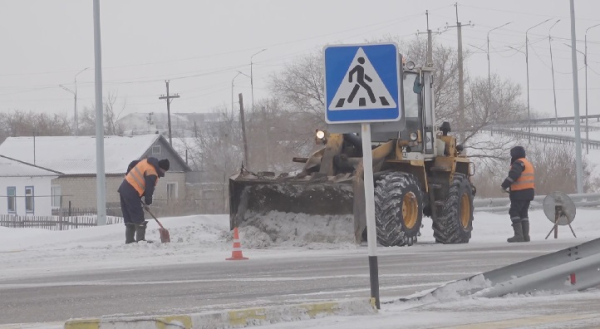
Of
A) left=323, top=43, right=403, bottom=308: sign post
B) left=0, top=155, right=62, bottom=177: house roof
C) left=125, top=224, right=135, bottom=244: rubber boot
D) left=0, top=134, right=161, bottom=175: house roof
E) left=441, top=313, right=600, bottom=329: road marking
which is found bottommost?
left=441, top=313, right=600, bottom=329: road marking

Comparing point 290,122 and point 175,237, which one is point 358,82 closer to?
point 175,237

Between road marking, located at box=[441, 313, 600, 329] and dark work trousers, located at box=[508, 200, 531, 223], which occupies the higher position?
dark work trousers, located at box=[508, 200, 531, 223]

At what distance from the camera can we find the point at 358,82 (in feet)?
29.3

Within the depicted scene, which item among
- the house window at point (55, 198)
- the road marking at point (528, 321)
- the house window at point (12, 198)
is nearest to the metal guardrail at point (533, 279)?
the road marking at point (528, 321)

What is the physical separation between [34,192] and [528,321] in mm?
60325

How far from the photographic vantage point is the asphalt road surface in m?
10.2

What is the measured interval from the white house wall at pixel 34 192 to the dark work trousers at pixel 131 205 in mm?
45970

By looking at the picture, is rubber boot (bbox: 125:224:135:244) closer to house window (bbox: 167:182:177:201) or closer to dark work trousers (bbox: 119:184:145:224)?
dark work trousers (bbox: 119:184:145:224)

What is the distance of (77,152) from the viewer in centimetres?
7412

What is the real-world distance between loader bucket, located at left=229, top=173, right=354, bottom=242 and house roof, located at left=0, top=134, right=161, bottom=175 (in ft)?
165

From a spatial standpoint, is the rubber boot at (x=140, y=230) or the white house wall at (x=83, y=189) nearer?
the rubber boot at (x=140, y=230)

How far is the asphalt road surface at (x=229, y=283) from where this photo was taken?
402 inches

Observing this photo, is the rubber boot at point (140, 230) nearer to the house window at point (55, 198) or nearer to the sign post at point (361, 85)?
the sign post at point (361, 85)

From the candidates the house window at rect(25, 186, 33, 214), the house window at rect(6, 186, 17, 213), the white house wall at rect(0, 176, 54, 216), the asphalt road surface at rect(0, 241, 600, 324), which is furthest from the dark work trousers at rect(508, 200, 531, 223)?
the house window at rect(6, 186, 17, 213)
